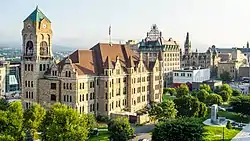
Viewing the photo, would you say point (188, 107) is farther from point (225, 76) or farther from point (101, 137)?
point (225, 76)

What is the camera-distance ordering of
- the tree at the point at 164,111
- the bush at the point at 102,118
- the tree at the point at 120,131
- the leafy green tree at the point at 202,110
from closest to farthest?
the tree at the point at 120,131 < the tree at the point at 164,111 < the bush at the point at 102,118 < the leafy green tree at the point at 202,110

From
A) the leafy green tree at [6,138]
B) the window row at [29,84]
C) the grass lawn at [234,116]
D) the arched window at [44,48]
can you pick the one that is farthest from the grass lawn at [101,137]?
the grass lawn at [234,116]

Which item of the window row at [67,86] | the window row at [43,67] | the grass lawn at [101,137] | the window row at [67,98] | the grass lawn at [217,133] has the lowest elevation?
the grass lawn at [217,133]

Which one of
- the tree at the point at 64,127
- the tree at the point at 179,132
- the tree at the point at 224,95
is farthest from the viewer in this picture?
the tree at the point at 224,95

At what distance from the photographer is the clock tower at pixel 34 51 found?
75.4 metres

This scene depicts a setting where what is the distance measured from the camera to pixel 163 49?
491ft

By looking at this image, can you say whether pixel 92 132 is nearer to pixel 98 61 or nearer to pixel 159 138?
pixel 159 138

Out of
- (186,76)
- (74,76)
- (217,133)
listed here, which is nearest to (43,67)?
(74,76)

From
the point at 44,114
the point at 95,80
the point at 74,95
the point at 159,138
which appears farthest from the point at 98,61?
the point at 159,138

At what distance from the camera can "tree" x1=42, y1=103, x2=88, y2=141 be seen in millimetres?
48734

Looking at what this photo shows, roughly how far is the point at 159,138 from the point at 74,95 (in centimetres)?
2619

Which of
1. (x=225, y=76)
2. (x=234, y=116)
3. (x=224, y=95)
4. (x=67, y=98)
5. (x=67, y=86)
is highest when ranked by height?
(x=225, y=76)

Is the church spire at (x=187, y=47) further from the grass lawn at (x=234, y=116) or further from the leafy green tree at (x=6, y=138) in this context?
the leafy green tree at (x=6, y=138)

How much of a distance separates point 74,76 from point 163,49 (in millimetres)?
84877
